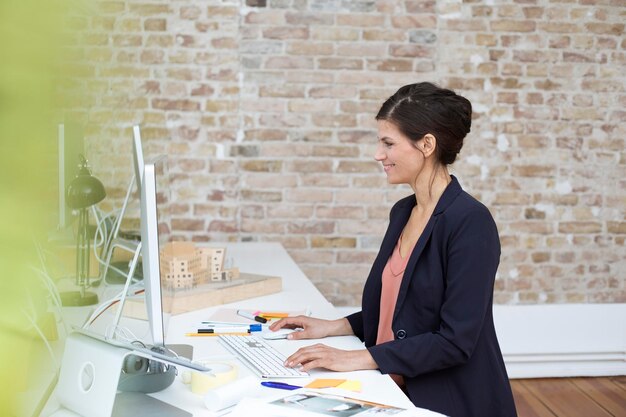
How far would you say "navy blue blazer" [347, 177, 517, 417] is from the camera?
1.78 m

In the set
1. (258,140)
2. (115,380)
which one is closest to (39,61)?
(115,380)

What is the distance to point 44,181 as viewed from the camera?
25 cm

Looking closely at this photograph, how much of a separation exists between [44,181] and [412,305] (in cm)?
179

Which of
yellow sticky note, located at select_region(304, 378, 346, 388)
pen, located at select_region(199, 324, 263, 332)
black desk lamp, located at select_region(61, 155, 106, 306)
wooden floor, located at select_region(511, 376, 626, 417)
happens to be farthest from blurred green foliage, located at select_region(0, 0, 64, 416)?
wooden floor, located at select_region(511, 376, 626, 417)

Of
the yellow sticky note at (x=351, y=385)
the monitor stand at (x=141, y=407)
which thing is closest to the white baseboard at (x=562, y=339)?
the yellow sticky note at (x=351, y=385)

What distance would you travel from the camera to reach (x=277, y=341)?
192cm

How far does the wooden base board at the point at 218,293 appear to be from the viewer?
1959 mm

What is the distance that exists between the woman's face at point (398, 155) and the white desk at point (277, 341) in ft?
1.59

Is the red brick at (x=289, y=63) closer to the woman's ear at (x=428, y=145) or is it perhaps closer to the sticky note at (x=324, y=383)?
the woman's ear at (x=428, y=145)

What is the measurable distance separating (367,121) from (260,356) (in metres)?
2.31

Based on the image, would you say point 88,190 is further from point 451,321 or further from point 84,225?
point 451,321

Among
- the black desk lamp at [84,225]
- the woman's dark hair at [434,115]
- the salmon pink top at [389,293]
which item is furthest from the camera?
the salmon pink top at [389,293]

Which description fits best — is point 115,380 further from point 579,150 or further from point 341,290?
point 579,150

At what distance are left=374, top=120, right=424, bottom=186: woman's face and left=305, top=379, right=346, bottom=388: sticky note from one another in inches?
29.9
